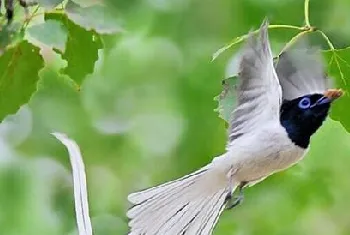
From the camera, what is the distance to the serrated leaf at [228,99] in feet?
1.81

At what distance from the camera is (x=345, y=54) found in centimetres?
56

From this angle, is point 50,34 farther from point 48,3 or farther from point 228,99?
point 228,99

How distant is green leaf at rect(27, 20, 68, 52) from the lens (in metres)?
0.54

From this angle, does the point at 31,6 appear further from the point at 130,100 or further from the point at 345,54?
the point at 345,54

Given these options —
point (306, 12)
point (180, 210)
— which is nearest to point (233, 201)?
point (180, 210)

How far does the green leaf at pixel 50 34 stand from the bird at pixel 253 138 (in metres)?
0.12

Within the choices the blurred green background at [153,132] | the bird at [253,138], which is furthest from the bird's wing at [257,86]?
the blurred green background at [153,132]

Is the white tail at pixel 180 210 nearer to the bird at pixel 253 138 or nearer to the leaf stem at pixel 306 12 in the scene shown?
the bird at pixel 253 138

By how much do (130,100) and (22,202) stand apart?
5.1 inches

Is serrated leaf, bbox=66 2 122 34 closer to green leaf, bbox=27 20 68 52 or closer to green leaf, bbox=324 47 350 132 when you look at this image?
green leaf, bbox=27 20 68 52

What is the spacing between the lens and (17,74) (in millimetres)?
597

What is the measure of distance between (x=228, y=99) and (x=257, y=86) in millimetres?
41

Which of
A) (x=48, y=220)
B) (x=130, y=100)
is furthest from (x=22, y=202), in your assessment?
(x=130, y=100)

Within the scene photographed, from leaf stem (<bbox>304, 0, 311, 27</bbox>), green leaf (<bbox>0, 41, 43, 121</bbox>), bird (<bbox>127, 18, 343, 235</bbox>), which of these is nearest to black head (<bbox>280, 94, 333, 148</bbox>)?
bird (<bbox>127, 18, 343, 235</bbox>)
